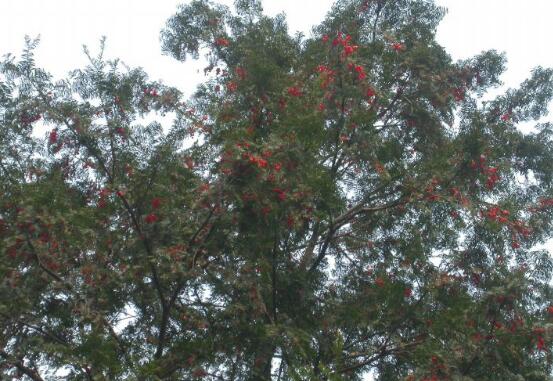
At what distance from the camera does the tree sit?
21.8 feet

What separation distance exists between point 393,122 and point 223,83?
258 cm

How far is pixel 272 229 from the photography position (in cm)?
713

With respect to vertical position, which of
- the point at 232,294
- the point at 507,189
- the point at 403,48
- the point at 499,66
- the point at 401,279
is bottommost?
the point at 232,294

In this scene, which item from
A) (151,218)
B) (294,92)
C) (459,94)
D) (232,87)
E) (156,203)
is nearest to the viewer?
(151,218)

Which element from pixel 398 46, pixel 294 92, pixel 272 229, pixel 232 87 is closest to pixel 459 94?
pixel 398 46

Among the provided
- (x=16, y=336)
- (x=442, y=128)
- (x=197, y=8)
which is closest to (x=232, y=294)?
(x=16, y=336)

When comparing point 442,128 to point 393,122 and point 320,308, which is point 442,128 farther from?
point 320,308

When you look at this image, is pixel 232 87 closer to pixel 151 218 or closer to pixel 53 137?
pixel 53 137

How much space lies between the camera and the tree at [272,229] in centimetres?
664

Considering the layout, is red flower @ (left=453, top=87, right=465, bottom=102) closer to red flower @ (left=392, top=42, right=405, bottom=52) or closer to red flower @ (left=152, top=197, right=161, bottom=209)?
red flower @ (left=392, top=42, right=405, bottom=52)

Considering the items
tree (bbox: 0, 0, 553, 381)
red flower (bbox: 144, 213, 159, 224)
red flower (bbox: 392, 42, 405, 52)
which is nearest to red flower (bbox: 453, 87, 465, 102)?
tree (bbox: 0, 0, 553, 381)

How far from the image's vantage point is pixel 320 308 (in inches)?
329

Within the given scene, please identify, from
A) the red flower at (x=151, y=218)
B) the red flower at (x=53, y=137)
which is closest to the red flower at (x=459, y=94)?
the red flower at (x=151, y=218)

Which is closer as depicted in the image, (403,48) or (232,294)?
(232,294)
